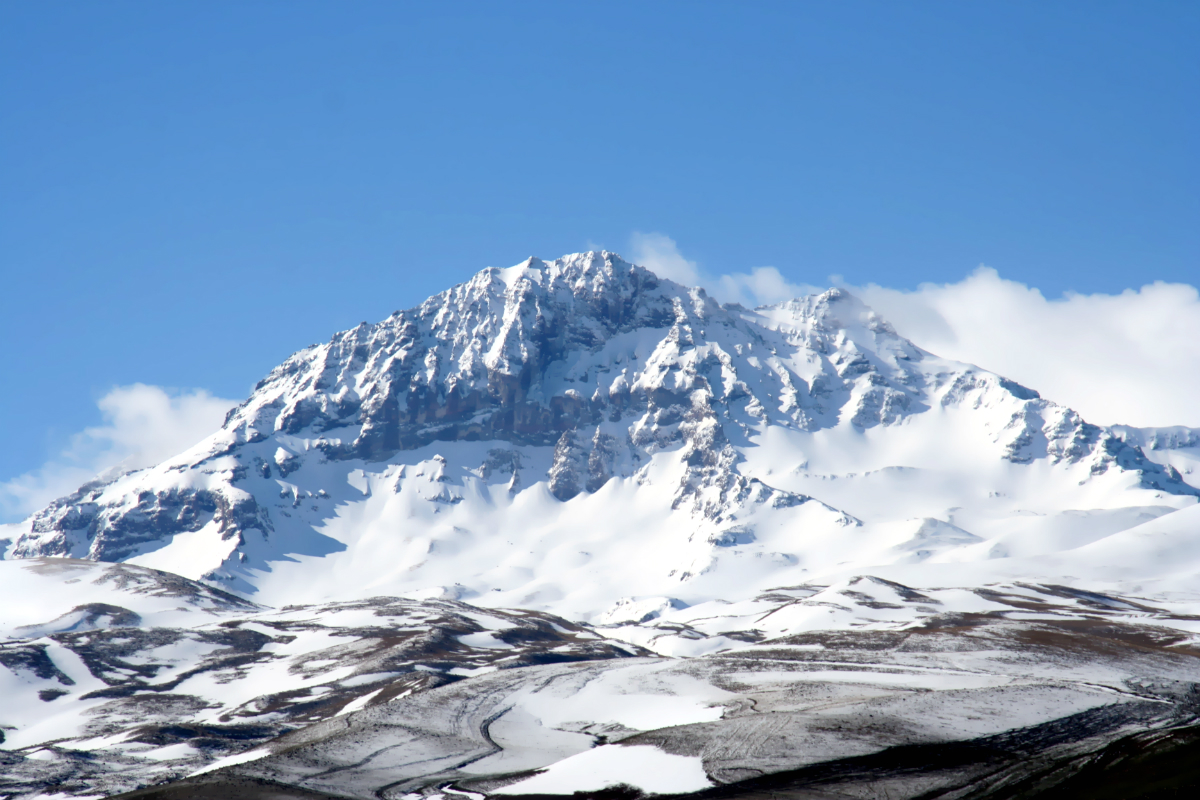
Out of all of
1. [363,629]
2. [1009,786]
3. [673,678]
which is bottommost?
[1009,786]

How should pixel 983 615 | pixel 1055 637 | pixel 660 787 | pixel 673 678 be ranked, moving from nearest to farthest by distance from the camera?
pixel 660 787 < pixel 673 678 < pixel 1055 637 < pixel 983 615

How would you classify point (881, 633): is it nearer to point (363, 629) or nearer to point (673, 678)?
point (673, 678)

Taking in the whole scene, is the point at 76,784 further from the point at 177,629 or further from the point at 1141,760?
the point at 177,629

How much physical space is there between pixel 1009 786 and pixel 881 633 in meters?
85.0

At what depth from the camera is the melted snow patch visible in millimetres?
53562

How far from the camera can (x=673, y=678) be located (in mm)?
90375

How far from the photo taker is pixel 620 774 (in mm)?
55125

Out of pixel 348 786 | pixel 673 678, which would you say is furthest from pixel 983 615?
pixel 348 786

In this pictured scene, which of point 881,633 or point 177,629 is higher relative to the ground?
point 177,629

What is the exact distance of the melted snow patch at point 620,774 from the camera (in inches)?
2109

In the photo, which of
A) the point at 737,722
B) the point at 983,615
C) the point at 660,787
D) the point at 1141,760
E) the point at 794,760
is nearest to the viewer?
the point at 1141,760

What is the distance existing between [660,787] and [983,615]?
139776 mm

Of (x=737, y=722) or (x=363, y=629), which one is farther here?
(x=363, y=629)

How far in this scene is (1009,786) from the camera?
5053cm
